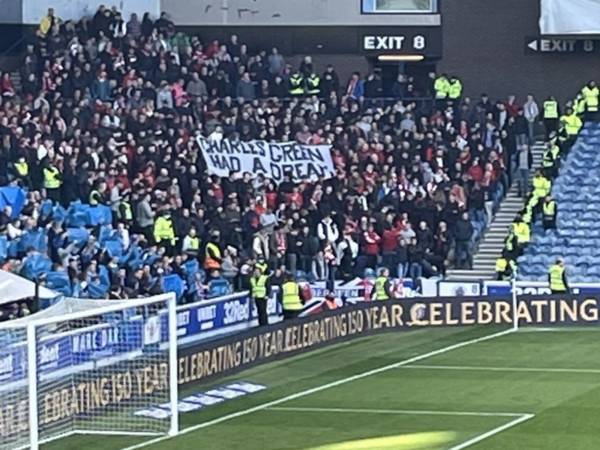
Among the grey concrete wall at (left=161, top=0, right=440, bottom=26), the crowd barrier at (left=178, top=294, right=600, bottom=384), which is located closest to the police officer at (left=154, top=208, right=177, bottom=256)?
the crowd barrier at (left=178, top=294, right=600, bottom=384)

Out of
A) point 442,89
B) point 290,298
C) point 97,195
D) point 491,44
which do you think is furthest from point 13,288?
point 491,44

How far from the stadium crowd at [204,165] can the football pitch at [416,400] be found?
4.08 m

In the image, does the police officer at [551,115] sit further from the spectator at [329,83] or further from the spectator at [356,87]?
the spectator at [329,83]

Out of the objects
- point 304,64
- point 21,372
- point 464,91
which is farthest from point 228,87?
point 21,372

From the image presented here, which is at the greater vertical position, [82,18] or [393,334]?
[82,18]

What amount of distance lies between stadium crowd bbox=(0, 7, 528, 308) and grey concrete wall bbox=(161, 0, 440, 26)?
238cm

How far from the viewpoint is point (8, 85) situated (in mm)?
41312

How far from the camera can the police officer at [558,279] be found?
39.2 metres

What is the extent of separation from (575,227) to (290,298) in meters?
10.2

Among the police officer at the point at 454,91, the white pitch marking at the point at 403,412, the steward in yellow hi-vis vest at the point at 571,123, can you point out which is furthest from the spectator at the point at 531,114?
the white pitch marking at the point at 403,412

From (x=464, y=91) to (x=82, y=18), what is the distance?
11.3 meters

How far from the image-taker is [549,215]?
144 feet

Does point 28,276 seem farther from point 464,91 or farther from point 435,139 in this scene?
Result: point 464,91

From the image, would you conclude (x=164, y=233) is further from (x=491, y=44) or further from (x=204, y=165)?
(x=491, y=44)
